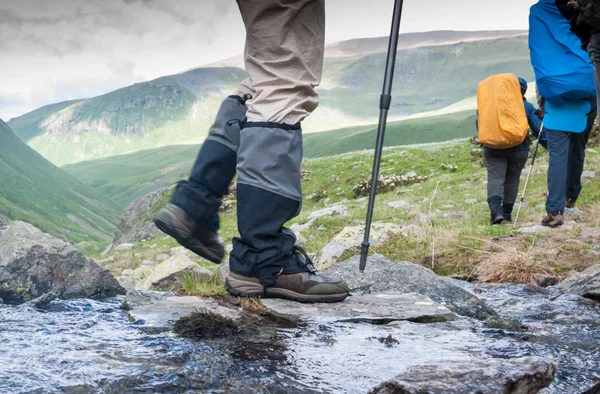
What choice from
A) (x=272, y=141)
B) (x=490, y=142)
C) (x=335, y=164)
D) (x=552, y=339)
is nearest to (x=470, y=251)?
(x=490, y=142)

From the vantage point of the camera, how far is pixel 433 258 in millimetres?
7113

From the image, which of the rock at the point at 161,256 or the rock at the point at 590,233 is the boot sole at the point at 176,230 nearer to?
the rock at the point at 590,233

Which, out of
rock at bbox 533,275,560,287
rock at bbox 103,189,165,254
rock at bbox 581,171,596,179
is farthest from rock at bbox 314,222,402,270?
rock at bbox 103,189,165,254

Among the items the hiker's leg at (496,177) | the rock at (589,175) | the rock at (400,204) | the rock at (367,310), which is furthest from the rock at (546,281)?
the rock at (589,175)

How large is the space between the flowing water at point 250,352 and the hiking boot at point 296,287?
0.46m

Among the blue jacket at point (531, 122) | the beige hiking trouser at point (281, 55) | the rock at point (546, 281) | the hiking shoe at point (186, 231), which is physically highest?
the beige hiking trouser at point (281, 55)

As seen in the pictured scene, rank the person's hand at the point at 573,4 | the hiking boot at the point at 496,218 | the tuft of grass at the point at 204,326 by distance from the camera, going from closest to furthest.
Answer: the tuft of grass at the point at 204,326
the person's hand at the point at 573,4
the hiking boot at the point at 496,218

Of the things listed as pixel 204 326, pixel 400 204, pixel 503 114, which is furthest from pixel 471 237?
pixel 400 204

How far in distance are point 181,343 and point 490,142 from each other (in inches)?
330

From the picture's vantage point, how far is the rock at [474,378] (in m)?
2.03

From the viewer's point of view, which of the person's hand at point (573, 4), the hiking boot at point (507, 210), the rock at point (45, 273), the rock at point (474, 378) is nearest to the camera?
the rock at point (474, 378)

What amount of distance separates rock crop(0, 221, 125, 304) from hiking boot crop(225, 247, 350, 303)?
1.17 metres

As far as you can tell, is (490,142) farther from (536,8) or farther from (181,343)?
(181,343)

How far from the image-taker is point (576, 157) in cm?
917
